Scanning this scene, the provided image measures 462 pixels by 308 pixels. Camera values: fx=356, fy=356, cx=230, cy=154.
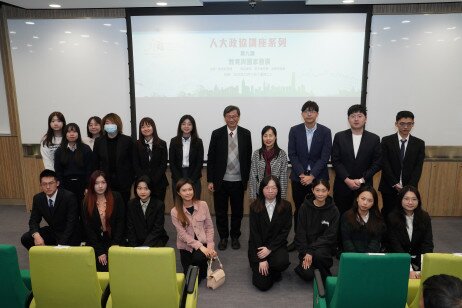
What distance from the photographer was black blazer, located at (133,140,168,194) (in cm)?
402

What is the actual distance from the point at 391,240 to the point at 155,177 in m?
2.53

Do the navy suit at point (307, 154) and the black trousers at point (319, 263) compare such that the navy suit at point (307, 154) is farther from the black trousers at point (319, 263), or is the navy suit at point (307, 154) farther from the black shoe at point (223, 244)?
the black shoe at point (223, 244)

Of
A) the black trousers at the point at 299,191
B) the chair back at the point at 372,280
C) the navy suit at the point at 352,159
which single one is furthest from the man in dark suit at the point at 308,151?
the chair back at the point at 372,280

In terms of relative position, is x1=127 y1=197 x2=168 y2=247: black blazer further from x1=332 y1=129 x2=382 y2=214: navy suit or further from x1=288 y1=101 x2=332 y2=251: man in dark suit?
x1=332 y1=129 x2=382 y2=214: navy suit

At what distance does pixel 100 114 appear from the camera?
5277 mm

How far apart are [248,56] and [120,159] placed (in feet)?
7.38

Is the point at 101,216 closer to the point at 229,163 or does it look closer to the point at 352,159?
the point at 229,163

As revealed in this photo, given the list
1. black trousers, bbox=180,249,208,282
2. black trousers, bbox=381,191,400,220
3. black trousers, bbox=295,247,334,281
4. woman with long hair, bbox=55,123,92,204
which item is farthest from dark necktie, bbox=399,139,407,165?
woman with long hair, bbox=55,123,92,204

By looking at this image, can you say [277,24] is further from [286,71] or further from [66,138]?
[66,138]

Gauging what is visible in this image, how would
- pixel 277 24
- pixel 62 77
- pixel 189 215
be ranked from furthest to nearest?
pixel 62 77
pixel 277 24
pixel 189 215

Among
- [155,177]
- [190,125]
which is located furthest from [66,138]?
[190,125]

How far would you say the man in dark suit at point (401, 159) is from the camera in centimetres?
390

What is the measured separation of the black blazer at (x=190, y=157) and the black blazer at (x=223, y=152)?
14cm

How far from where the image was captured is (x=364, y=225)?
3312 millimetres
